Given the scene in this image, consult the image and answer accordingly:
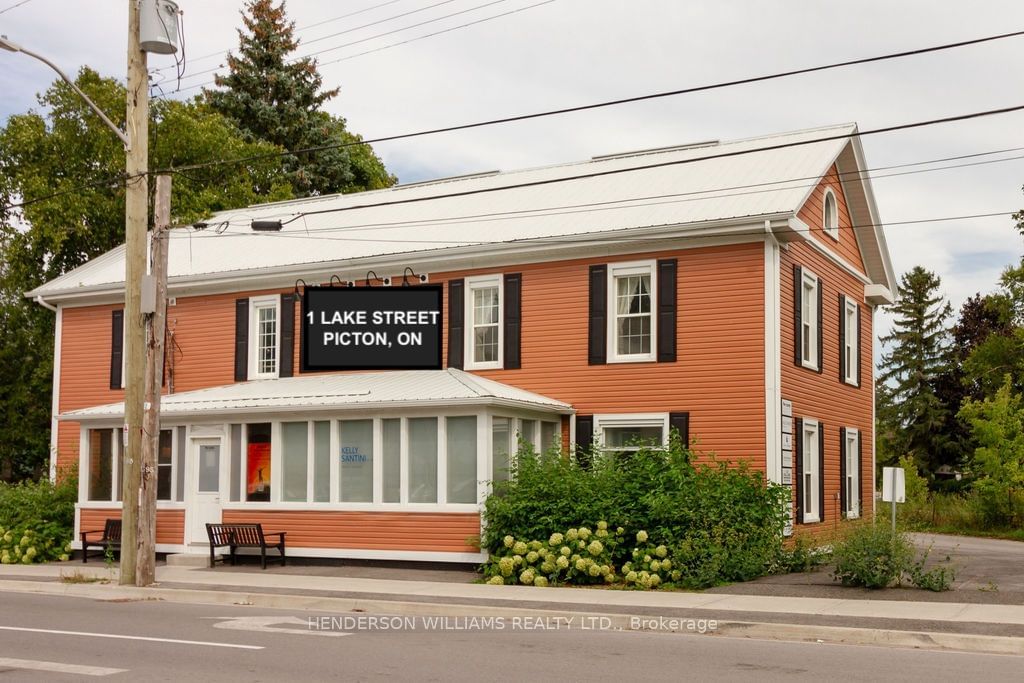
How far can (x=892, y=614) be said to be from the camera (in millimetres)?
13953

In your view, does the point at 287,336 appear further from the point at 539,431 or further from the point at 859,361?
the point at 859,361

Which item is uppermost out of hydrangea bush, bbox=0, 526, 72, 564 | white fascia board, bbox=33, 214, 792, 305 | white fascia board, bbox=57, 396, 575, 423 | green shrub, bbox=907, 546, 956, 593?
white fascia board, bbox=33, 214, 792, 305

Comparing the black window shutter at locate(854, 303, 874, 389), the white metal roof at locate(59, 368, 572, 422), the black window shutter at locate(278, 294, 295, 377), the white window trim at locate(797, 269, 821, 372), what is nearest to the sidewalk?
the white metal roof at locate(59, 368, 572, 422)

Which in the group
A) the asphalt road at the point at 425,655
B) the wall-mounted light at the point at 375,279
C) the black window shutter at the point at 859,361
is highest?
the wall-mounted light at the point at 375,279

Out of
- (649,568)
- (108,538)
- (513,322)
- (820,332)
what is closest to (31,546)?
(108,538)

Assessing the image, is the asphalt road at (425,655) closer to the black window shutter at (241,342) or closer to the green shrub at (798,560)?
the green shrub at (798,560)

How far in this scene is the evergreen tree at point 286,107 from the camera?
172 ft

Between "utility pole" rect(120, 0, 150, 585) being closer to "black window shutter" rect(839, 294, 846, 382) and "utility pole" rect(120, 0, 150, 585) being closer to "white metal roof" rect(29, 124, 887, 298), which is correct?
"white metal roof" rect(29, 124, 887, 298)

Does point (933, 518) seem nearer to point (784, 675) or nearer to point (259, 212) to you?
point (259, 212)

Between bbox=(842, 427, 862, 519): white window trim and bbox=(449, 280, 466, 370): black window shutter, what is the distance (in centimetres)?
890

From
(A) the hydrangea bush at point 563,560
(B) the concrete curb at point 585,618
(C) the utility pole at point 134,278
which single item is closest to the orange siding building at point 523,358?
(A) the hydrangea bush at point 563,560

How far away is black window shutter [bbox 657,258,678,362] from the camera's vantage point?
2148 centimetres

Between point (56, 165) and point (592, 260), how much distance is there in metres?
19.4

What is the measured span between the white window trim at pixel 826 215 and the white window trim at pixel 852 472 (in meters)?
4.43
